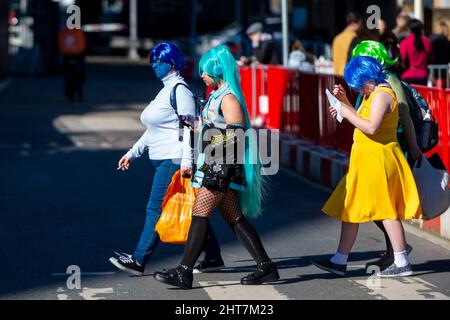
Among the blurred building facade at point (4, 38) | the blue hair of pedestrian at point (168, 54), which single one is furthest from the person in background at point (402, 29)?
the blurred building facade at point (4, 38)

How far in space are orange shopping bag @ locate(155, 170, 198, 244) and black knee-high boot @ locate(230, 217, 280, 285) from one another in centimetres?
35

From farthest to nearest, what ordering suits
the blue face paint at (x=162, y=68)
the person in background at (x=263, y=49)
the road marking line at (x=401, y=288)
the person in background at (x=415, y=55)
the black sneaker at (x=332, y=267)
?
the person in background at (x=263, y=49), the person in background at (x=415, y=55), the black sneaker at (x=332, y=267), the blue face paint at (x=162, y=68), the road marking line at (x=401, y=288)

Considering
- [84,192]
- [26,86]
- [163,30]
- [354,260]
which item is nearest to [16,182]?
[84,192]

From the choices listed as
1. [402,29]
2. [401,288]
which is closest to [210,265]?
[401,288]

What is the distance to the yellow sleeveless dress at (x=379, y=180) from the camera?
8.66 meters

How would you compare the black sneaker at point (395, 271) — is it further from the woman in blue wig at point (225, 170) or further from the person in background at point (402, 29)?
the person in background at point (402, 29)

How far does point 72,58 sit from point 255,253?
69.7 feet

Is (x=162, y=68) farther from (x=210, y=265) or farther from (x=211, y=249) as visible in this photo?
(x=210, y=265)

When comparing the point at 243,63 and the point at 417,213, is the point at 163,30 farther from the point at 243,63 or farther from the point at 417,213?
the point at 417,213

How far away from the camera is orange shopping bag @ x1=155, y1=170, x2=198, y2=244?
28.6 feet

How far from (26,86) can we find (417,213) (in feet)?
91.8

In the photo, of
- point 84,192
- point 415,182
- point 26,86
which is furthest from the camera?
point 26,86

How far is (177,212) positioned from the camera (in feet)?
28.6
